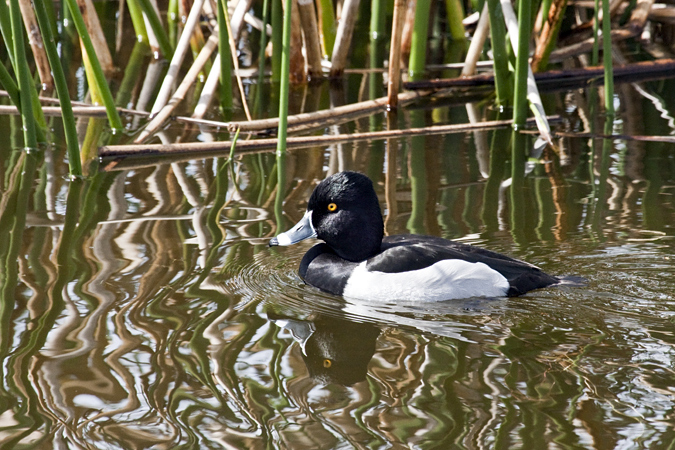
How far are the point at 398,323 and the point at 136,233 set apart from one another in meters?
2.04

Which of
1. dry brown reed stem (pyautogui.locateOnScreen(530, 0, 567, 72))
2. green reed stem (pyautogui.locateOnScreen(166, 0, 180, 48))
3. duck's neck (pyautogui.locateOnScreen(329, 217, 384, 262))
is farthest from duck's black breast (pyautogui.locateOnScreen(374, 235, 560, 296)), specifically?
green reed stem (pyautogui.locateOnScreen(166, 0, 180, 48))

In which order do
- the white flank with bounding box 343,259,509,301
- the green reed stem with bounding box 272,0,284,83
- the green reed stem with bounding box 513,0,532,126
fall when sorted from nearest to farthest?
the white flank with bounding box 343,259,509,301 → the green reed stem with bounding box 513,0,532,126 → the green reed stem with bounding box 272,0,284,83

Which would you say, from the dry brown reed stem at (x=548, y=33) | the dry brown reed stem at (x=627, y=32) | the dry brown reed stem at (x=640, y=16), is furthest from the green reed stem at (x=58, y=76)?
the dry brown reed stem at (x=640, y=16)

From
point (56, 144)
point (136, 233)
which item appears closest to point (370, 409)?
point (136, 233)

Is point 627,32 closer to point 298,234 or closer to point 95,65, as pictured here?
point 95,65

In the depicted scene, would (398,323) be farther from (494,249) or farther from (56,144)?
(56,144)

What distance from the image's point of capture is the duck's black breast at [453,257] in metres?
4.59

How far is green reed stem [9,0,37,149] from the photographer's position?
5844mm

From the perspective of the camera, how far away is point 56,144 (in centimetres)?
749

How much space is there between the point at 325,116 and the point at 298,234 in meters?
3.20

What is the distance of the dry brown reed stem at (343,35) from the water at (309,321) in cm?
252

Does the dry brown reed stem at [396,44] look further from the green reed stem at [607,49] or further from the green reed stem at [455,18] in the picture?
the green reed stem at [455,18]

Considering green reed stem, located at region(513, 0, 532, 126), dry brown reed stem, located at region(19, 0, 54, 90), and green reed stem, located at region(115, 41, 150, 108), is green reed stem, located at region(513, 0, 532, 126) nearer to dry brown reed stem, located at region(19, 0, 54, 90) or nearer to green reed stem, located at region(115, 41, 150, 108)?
green reed stem, located at region(115, 41, 150, 108)

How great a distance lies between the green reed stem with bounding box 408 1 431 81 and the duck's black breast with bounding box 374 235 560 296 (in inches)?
159
